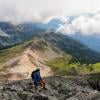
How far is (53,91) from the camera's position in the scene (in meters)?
55.6

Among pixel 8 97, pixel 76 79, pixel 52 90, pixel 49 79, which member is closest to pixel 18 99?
pixel 8 97

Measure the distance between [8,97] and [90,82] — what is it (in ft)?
68.4

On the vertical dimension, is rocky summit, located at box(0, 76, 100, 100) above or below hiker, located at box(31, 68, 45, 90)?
below

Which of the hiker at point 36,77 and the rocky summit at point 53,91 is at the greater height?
the hiker at point 36,77

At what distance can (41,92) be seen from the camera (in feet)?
173

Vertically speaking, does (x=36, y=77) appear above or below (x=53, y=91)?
above

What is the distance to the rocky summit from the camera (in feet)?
161

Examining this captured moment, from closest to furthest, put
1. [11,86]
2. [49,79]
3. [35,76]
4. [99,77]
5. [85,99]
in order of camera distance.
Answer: [85,99], [35,76], [11,86], [49,79], [99,77]

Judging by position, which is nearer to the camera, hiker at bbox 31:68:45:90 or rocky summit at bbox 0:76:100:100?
rocky summit at bbox 0:76:100:100

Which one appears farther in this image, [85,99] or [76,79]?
[76,79]

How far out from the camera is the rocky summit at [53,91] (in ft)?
161

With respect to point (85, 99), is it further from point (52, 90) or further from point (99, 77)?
point (99, 77)

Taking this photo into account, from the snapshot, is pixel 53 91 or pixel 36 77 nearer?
pixel 36 77

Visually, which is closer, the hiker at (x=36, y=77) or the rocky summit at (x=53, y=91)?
the rocky summit at (x=53, y=91)
